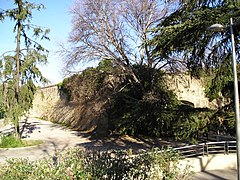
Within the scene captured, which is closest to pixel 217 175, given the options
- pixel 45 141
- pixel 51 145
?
pixel 51 145

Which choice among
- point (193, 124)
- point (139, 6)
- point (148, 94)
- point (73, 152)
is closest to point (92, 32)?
point (139, 6)

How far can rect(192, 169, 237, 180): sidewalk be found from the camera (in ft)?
27.8

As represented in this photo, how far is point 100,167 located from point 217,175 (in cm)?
568

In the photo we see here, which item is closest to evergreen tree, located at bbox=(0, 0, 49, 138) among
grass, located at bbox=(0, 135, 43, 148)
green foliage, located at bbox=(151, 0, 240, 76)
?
Result: grass, located at bbox=(0, 135, 43, 148)

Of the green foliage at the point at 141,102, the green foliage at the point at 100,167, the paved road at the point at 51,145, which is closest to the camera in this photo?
the green foliage at the point at 100,167

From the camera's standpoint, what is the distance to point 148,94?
1443cm

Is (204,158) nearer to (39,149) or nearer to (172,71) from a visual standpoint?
(172,71)

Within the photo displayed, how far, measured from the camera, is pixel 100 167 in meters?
4.65

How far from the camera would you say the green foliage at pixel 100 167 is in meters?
4.21

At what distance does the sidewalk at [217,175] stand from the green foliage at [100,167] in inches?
162

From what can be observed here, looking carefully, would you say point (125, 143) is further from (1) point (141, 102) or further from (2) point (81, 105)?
(2) point (81, 105)

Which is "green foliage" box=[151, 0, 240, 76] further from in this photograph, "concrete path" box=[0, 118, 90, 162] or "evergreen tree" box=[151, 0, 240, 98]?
"concrete path" box=[0, 118, 90, 162]

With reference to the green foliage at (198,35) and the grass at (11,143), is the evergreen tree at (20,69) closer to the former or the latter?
the grass at (11,143)

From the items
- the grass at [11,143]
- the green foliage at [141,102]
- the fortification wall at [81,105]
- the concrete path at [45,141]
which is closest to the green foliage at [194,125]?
the green foliage at [141,102]
